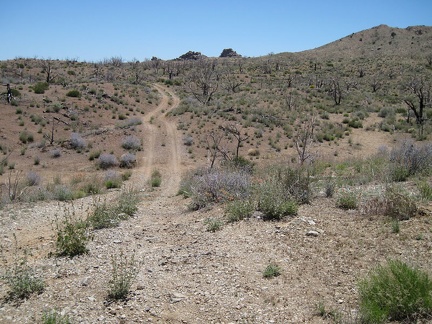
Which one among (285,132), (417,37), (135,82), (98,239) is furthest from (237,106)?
(417,37)

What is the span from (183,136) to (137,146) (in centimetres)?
464

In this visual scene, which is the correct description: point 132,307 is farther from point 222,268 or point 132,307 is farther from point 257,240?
point 257,240

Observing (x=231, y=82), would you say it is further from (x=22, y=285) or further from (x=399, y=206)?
(x=22, y=285)

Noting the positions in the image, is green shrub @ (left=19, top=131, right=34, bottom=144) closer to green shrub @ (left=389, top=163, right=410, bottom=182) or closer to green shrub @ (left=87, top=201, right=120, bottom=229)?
green shrub @ (left=87, top=201, right=120, bottom=229)

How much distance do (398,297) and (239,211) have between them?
4878 millimetres

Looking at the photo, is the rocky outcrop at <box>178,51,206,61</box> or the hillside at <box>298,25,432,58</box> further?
the rocky outcrop at <box>178,51,206,61</box>

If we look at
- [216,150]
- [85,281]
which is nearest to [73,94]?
[216,150]

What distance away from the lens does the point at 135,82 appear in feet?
196

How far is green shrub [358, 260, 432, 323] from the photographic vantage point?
14.8 feet

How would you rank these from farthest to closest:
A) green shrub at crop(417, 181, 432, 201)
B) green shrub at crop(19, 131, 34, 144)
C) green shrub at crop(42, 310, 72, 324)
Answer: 1. green shrub at crop(19, 131, 34, 144)
2. green shrub at crop(417, 181, 432, 201)
3. green shrub at crop(42, 310, 72, 324)

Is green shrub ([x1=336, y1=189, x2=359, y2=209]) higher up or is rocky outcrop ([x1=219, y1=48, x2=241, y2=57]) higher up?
rocky outcrop ([x1=219, y1=48, x2=241, y2=57])

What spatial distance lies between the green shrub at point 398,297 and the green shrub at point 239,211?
14.4ft

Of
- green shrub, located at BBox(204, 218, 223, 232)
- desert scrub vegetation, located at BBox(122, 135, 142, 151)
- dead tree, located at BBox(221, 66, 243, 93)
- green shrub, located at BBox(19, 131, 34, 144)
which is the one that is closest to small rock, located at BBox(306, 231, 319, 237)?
green shrub, located at BBox(204, 218, 223, 232)

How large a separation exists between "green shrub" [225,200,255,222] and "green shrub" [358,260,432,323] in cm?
438
